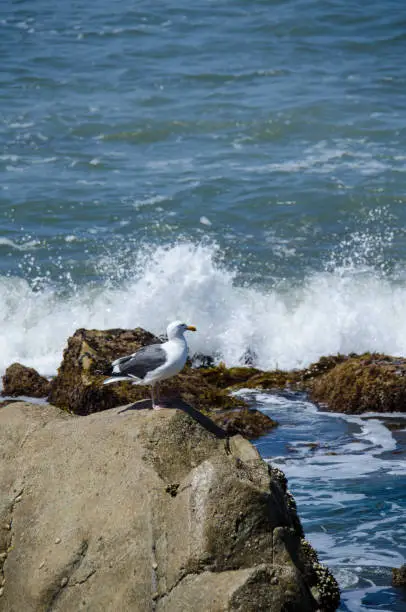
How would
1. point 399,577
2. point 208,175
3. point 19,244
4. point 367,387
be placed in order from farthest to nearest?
1. point 208,175
2. point 19,244
3. point 367,387
4. point 399,577

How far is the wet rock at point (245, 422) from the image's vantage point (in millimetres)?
9578

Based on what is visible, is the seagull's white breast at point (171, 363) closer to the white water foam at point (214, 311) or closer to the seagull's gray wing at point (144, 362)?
the seagull's gray wing at point (144, 362)

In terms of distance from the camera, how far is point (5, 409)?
6.43 m

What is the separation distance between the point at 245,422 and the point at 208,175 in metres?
9.55

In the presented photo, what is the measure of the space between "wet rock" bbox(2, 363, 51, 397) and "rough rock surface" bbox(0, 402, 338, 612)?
527 cm

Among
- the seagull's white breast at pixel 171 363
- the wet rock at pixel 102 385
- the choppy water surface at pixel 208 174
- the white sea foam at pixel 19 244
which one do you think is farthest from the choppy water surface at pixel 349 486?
the white sea foam at pixel 19 244

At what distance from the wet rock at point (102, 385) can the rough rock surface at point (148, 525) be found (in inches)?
150

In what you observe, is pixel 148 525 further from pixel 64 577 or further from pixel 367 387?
pixel 367 387

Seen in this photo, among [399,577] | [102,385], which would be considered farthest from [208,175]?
[399,577]

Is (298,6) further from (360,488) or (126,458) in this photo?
(126,458)

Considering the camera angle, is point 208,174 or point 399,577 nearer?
point 399,577

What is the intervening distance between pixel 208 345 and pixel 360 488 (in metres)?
4.86

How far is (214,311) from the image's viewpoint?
1375cm

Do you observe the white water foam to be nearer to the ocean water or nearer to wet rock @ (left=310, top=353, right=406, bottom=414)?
the ocean water
